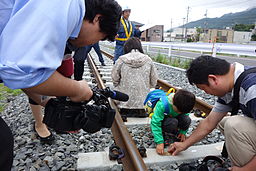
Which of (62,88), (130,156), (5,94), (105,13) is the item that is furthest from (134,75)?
(5,94)

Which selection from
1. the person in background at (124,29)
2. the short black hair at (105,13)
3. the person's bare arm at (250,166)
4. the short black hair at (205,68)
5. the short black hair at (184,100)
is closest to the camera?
the short black hair at (105,13)

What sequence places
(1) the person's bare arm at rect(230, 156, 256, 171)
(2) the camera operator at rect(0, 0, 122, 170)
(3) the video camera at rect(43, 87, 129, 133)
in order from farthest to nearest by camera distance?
(1) the person's bare arm at rect(230, 156, 256, 171) < (3) the video camera at rect(43, 87, 129, 133) < (2) the camera operator at rect(0, 0, 122, 170)

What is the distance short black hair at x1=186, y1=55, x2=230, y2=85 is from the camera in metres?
1.81

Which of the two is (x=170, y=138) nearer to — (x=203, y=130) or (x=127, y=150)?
(x=203, y=130)

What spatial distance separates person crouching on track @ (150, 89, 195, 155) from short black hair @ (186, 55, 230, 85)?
53 centimetres

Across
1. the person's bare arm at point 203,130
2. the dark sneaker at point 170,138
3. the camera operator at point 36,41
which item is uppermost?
the camera operator at point 36,41

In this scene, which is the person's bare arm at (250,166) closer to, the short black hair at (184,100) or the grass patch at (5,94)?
the short black hair at (184,100)

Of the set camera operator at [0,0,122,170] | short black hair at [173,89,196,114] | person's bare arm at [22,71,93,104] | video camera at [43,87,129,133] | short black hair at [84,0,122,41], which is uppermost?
short black hair at [84,0,122,41]

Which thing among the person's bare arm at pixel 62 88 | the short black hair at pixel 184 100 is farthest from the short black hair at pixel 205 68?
the person's bare arm at pixel 62 88

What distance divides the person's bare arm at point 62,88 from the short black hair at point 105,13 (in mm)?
335

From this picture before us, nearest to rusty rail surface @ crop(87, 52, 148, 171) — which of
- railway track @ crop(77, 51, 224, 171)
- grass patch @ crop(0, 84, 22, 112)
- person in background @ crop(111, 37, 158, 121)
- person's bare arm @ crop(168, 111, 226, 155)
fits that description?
railway track @ crop(77, 51, 224, 171)

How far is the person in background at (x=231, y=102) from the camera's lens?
5.28 ft

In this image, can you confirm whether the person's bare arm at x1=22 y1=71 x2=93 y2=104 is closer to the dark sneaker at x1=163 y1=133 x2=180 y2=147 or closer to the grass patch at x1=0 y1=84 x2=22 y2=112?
the dark sneaker at x1=163 y1=133 x2=180 y2=147

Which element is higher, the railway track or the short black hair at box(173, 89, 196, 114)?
the short black hair at box(173, 89, 196, 114)
